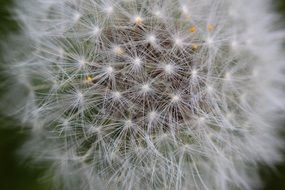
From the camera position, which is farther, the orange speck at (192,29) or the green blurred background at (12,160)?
the green blurred background at (12,160)

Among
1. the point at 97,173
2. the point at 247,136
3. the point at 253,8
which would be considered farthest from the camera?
the point at 253,8

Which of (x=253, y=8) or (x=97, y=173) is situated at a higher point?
(x=253, y=8)

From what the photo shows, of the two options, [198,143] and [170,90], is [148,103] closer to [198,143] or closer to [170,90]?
[170,90]

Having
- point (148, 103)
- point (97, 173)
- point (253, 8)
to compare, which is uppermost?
point (253, 8)

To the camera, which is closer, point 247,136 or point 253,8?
point 247,136

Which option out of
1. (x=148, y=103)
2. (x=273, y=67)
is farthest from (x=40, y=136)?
(x=273, y=67)

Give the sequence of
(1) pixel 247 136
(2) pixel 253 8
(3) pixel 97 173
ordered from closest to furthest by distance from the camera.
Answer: (3) pixel 97 173 < (1) pixel 247 136 < (2) pixel 253 8

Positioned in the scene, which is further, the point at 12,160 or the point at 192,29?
the point at 12,160

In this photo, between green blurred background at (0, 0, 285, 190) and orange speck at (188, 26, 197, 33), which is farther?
green blurred background at (0, 0, 285, 190)

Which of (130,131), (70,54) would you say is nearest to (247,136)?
(130,131)
